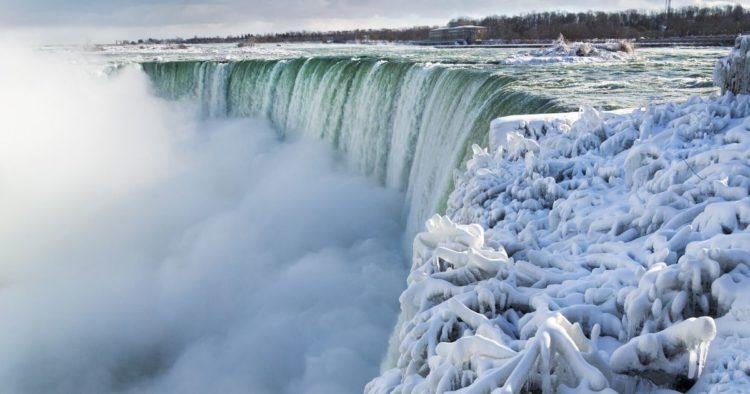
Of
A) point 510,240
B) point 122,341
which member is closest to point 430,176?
point 122,341

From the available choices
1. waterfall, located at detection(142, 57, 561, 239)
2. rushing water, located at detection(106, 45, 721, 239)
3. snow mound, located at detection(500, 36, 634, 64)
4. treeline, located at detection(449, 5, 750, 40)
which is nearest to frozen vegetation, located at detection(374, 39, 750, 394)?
rushing water, located at detection(106, 45, 721, 239)

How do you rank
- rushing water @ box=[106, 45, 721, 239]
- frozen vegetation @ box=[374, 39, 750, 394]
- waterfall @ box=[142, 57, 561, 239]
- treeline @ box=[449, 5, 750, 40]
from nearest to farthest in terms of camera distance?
frozen vegetation @ box=[374, 39, 750, 394] < rushing water @ box=[106, 45, 721, 239] < waterfall @ box=[142, 57, 561, 239] < treeline @ box=[449, 5, 750, 40]

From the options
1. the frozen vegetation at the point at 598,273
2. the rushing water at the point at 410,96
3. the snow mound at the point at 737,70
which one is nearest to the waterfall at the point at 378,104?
the rushing water at the point at 410,96

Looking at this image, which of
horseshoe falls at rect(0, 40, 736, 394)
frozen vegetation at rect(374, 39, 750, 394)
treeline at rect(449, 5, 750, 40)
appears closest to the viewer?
frozen vegetation at rect(374, 39, 750, 394)

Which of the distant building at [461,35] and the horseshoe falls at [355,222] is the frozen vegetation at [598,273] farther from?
the distant building at [461,35]

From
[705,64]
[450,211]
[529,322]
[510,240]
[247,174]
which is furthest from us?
[247,174]

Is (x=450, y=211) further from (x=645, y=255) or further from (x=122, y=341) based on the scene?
(x=122, y=341)

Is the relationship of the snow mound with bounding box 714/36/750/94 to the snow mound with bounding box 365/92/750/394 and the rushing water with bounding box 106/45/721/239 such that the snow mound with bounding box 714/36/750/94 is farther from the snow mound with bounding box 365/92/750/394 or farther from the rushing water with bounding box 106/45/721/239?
the rushing water with bounding box 106/45/721/239
